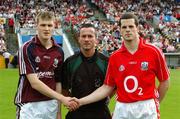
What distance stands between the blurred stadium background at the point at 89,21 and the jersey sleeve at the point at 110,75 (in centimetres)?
783

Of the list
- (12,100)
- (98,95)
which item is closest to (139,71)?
(98,95)

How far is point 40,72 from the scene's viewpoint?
6434mm

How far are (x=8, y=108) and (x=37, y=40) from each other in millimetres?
7523

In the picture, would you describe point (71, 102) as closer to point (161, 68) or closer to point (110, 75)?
point (110, 75)

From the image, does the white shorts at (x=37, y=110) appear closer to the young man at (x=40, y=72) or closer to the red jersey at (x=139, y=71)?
the young man at (x=40, y=72)

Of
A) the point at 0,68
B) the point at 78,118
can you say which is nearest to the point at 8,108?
the point at 78,118

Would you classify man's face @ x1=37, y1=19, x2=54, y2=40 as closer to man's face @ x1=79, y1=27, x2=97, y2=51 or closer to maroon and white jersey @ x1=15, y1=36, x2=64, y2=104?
maroon and white jersey @ x1=15, y1=36, x2=64, y2=104

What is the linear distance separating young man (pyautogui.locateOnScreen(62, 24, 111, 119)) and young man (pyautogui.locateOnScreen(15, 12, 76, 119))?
20 cm

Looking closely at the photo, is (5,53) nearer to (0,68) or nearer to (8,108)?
(0,68)

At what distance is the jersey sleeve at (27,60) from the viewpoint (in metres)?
6.39

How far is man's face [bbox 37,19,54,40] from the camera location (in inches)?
247

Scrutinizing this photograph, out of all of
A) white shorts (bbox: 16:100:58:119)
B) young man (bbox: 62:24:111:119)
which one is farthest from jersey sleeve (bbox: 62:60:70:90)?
white shorts (bbox: 16:100:58:119)

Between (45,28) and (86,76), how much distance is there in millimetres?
895

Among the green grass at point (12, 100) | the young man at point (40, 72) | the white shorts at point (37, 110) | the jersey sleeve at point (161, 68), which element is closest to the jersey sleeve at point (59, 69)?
the young man at point (40, 72)
